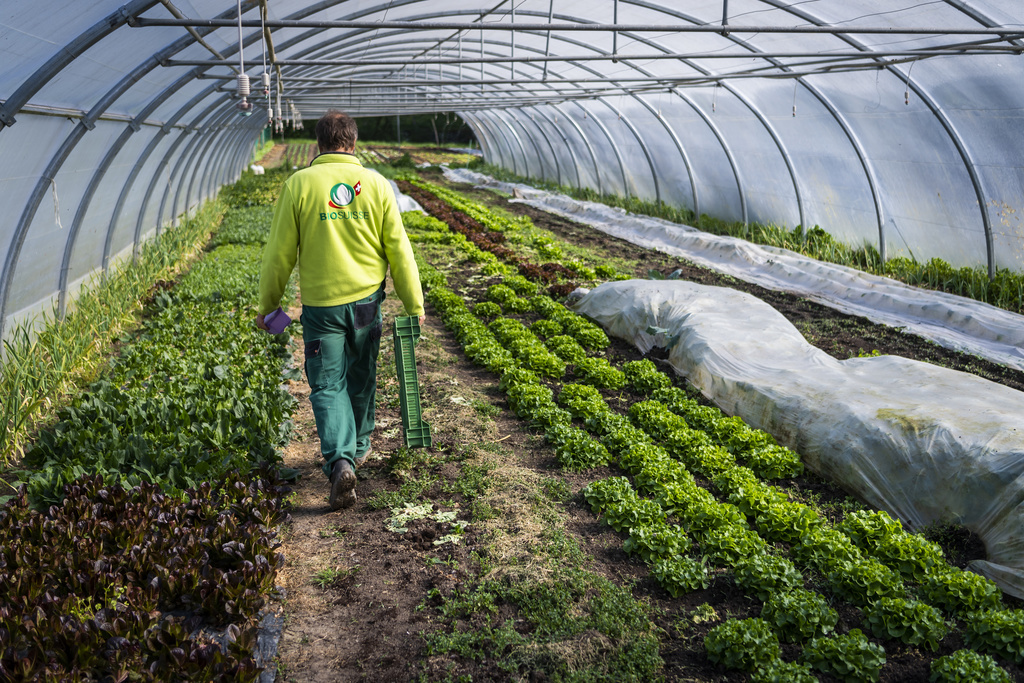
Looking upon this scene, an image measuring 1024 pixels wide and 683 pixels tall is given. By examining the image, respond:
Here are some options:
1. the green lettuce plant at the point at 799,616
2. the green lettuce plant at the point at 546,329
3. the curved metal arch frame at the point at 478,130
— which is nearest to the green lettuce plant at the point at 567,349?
the green lettuce plant at the point at 546,329

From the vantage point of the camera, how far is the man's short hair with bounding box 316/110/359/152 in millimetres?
4176

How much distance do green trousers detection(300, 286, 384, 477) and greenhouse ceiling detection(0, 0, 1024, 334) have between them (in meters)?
2.72

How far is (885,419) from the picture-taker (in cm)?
464

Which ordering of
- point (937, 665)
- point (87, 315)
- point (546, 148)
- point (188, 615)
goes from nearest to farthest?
point (937, 665) < point (188, 615) < point (87, 315) < point (546, 148)

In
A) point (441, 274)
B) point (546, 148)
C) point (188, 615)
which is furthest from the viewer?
point (546, 148)

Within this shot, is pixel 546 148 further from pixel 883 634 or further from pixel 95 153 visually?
pixel 883 634

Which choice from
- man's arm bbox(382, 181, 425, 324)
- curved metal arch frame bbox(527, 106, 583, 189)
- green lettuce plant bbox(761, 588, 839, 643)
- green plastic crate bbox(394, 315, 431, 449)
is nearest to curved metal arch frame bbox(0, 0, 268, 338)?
man's arm bbox(382, 181, 425, 324)

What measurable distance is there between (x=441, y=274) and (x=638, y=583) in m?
7.76

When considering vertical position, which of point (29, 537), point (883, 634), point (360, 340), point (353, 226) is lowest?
point (883, 634)

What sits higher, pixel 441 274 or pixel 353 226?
pixel 353 226

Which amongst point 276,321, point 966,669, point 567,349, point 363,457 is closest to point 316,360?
point 276,321

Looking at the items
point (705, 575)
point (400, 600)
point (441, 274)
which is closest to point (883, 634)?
point (705, 575)

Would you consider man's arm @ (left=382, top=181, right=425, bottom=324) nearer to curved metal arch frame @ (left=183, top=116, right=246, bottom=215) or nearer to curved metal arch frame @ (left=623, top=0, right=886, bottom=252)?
curved metal arch frame @ (left=623, top=0, right=886, bottom=252)

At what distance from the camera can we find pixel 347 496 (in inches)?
168
